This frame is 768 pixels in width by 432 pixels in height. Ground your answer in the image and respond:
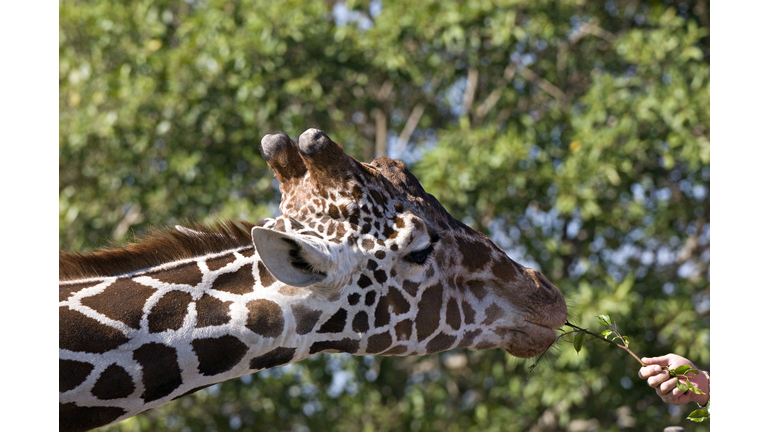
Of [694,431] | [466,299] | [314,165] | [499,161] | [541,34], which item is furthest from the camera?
[694,431]

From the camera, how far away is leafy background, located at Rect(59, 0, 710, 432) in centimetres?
666

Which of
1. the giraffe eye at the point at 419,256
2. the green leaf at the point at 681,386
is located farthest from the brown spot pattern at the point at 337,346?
the green leaf at the point at 681,386

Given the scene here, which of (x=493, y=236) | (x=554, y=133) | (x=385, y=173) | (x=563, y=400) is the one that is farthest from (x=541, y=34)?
(x=385, y=173)

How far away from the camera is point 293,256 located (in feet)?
7.27

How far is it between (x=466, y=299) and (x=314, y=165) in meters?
0.72

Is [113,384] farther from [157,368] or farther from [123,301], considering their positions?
[123,301]

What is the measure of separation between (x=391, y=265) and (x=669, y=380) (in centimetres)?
98

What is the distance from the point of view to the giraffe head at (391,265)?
2.38 m

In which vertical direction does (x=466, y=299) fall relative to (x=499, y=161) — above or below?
below

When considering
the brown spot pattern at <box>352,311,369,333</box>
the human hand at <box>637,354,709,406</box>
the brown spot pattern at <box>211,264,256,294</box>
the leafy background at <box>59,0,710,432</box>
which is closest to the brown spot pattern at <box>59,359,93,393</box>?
the brown spot pattern at <box>211,264,256,294</box>

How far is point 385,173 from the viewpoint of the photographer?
2.72 m

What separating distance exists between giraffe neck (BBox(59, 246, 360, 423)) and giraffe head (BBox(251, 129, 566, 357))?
0.07 m

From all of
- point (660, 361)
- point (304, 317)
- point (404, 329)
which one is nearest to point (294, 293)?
point (304, 317)

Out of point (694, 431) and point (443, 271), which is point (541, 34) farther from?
point (443, 271)
